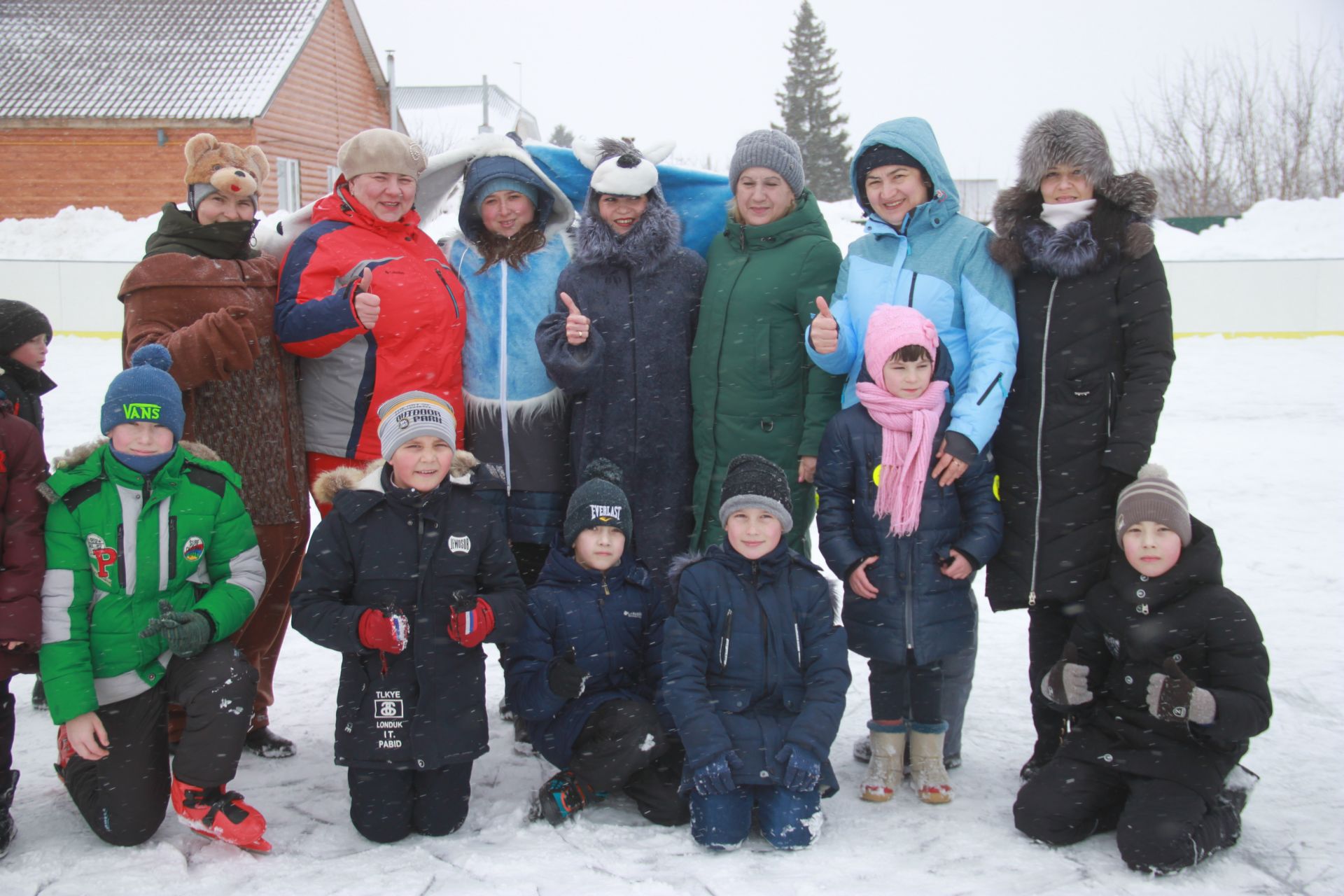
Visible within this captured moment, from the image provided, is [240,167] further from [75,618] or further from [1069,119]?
[1069,119]

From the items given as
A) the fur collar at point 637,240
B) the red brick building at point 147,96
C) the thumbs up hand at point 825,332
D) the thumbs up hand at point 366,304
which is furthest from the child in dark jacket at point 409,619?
the red brick building at point 147,96

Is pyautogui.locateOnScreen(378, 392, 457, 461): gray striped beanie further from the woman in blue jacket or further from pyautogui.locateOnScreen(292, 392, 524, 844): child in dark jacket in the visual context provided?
the woman in blue jacket

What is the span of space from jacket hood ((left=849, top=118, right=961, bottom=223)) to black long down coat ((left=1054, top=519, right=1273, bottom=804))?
48.7 inches

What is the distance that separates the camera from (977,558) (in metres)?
3.22

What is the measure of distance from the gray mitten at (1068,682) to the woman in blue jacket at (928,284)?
1.16 feet

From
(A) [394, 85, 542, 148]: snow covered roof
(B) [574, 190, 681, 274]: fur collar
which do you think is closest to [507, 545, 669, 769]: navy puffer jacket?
Answer: (B) [574, 190, 681, 274]: fur collar

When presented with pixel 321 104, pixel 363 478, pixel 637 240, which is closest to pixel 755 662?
pixel 363 478

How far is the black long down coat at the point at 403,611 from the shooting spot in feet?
9.71

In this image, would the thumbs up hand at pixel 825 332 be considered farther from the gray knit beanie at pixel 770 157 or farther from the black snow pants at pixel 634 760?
the black snow pants at pixel 634 760

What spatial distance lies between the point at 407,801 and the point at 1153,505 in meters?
2.24

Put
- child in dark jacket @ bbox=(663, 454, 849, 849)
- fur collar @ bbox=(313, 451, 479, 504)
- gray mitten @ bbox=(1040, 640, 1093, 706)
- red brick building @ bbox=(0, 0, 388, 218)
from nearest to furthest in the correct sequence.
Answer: child in dark jacket @ bbox=(663, 454, 849, 849) < gray mitten @ bbox=(1040, 640, 1093, 706) < fur collar @ bbox=(313, 451, 479, 504) < red brick building @ bbox=(0, 0, 388, 218)

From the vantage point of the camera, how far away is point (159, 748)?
3.02 meters

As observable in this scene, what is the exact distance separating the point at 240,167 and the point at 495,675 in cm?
223

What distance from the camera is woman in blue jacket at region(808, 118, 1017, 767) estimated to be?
326cm
